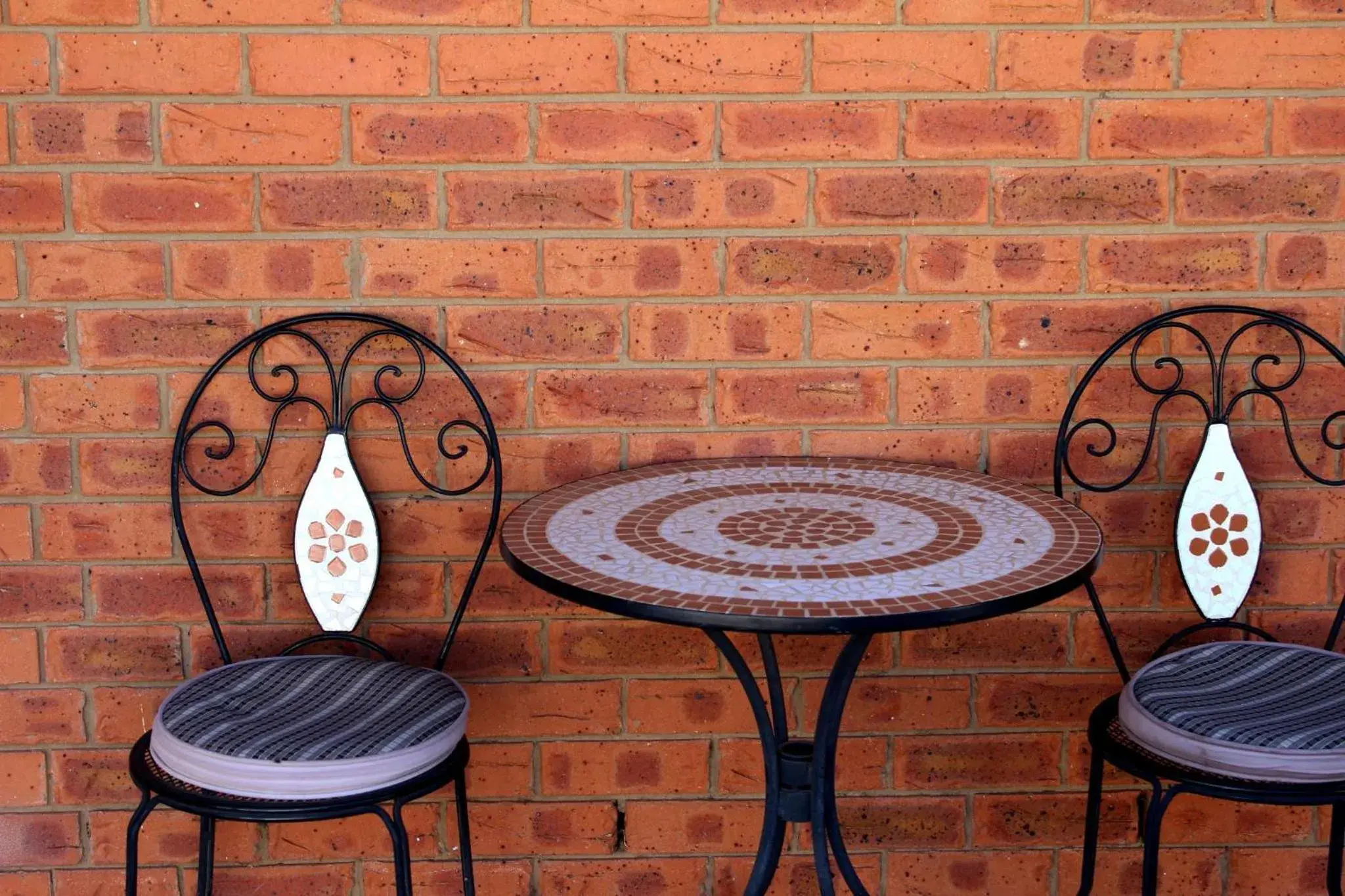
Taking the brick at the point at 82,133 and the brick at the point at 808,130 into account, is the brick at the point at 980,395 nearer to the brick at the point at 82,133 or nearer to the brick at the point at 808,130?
the brick at the point at 808,130

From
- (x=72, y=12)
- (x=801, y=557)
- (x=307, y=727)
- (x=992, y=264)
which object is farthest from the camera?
(x=992, y=264)

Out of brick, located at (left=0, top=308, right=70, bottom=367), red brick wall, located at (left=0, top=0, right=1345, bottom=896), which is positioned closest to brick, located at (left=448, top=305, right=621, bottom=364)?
red brick wall, located at (left=0, top=0, right=1345, bottom=896)

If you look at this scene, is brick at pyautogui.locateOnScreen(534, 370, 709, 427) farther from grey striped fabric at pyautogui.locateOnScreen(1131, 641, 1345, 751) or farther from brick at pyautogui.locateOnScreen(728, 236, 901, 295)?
grey striped fabric at pyautogui.locateOnScreen(1131, 641, 1345, 751)

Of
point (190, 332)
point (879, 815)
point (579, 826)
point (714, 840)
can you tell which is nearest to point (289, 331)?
point (190, 332)

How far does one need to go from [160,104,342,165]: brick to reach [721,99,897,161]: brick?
2.05 ft

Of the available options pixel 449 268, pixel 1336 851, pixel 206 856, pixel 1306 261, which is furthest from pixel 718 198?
pixel 1336 851

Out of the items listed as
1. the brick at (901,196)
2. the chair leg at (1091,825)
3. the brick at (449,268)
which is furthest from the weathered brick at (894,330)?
the chair leg at (1091,825)

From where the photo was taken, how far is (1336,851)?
2166mm

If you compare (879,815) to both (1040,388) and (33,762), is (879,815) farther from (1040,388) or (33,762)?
(33,762)

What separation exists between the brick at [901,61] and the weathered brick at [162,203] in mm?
929

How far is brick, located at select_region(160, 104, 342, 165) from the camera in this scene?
6.70ft

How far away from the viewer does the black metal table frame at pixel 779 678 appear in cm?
142

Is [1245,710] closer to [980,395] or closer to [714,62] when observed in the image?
[980,395]

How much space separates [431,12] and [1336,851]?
199 cm
